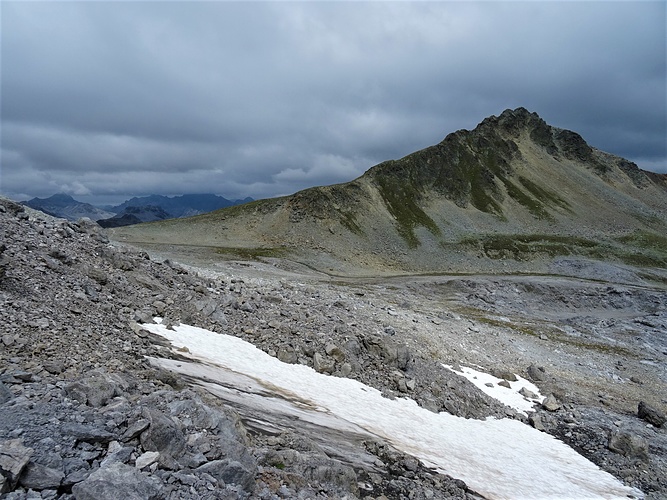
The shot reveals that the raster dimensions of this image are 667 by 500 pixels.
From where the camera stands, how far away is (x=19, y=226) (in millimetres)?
19391

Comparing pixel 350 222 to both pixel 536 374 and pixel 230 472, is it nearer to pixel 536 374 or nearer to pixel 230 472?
pixel 536 374

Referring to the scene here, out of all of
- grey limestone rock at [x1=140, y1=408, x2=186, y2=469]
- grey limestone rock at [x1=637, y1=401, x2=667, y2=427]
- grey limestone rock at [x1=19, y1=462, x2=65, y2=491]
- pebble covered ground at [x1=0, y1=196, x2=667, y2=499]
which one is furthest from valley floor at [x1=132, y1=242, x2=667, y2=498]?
grey limestone rock at [x1=19, y1=462, x2=65, y2=491]

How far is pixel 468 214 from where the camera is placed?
131125 mm

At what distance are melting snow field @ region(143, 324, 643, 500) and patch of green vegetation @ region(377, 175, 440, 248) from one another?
87396mm

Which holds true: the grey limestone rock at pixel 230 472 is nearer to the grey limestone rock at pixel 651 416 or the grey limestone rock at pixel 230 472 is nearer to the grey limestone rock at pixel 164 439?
the grey limestone rock at pixel 164 439

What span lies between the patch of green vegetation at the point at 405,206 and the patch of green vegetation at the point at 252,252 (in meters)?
38.0

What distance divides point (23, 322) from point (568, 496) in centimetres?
2032

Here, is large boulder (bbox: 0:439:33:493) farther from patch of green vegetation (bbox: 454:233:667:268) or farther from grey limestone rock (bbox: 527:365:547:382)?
patch of green vegetation (bbox: 454:233:667:268)

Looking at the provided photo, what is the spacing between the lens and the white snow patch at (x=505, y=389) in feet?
78.5

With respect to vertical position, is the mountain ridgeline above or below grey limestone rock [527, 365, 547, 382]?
above

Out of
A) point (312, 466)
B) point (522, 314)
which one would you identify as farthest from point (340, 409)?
point (522, 314)

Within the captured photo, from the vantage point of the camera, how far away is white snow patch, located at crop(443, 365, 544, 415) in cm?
2394

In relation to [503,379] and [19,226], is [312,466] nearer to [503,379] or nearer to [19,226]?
[19,226]

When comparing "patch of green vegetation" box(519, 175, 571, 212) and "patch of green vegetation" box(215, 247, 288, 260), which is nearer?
"patch of green vegetation" box(215, 247, 288, 260)
